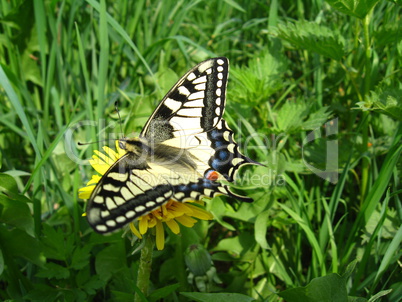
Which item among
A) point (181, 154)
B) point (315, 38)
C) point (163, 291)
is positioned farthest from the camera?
point (315, 38)

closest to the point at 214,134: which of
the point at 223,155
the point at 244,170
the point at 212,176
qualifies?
the point at 223,155

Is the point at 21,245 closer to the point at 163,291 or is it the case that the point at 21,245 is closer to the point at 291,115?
the point at 163,291

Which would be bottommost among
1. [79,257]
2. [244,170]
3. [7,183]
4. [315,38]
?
[79,257]

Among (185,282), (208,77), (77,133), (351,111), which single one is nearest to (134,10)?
(77,133)

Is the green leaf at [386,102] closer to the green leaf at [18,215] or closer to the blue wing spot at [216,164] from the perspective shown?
the blue wing spot at [216,164]

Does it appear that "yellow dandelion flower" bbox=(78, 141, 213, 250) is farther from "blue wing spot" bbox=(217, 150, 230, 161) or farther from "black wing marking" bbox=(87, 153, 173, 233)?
"blue wing spot" bbox=(217, 150, 230, 161)

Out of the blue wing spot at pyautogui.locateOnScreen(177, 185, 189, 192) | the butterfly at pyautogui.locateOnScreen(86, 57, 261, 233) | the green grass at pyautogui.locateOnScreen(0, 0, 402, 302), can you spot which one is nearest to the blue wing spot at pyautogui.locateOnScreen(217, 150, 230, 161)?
the butterfly at pyautogui.locateOnScreen(86, 57, 261, 233)
